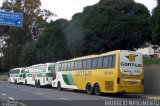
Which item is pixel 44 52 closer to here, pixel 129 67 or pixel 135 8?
pixel 135 8

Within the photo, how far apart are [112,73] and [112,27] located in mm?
12227

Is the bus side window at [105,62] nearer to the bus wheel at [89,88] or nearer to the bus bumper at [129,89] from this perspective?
the bus bumper at [129,89]

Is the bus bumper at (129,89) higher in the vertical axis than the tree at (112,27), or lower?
lower

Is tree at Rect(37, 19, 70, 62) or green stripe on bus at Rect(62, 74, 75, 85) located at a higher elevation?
tree at Rect(37, 19, 70, 62)

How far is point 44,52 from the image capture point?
59.2 metres

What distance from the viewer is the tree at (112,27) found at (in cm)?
3928

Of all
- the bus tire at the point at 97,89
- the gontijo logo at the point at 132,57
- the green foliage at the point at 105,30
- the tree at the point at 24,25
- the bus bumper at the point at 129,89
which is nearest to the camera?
the bus bumper at the point at 129,89

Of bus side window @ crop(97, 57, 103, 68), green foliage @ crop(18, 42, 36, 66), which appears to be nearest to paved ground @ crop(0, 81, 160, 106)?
bus side window @ crop(97, 57, 103, 68)

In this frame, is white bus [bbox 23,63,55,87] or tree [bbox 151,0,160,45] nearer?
tree [bbox 151,0,160,45]

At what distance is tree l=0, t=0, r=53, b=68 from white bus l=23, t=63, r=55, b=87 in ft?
83.8

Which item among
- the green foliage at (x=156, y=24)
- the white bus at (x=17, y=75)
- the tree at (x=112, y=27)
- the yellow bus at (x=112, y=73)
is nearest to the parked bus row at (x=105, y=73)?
the yellow bus at (x=112, y=73)

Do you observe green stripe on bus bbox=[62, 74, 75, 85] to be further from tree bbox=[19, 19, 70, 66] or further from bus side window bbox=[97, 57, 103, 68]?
tree bbox=[19, 19, 70, 66]

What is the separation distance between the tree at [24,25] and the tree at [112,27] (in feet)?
121

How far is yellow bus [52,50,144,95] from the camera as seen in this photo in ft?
89.6
